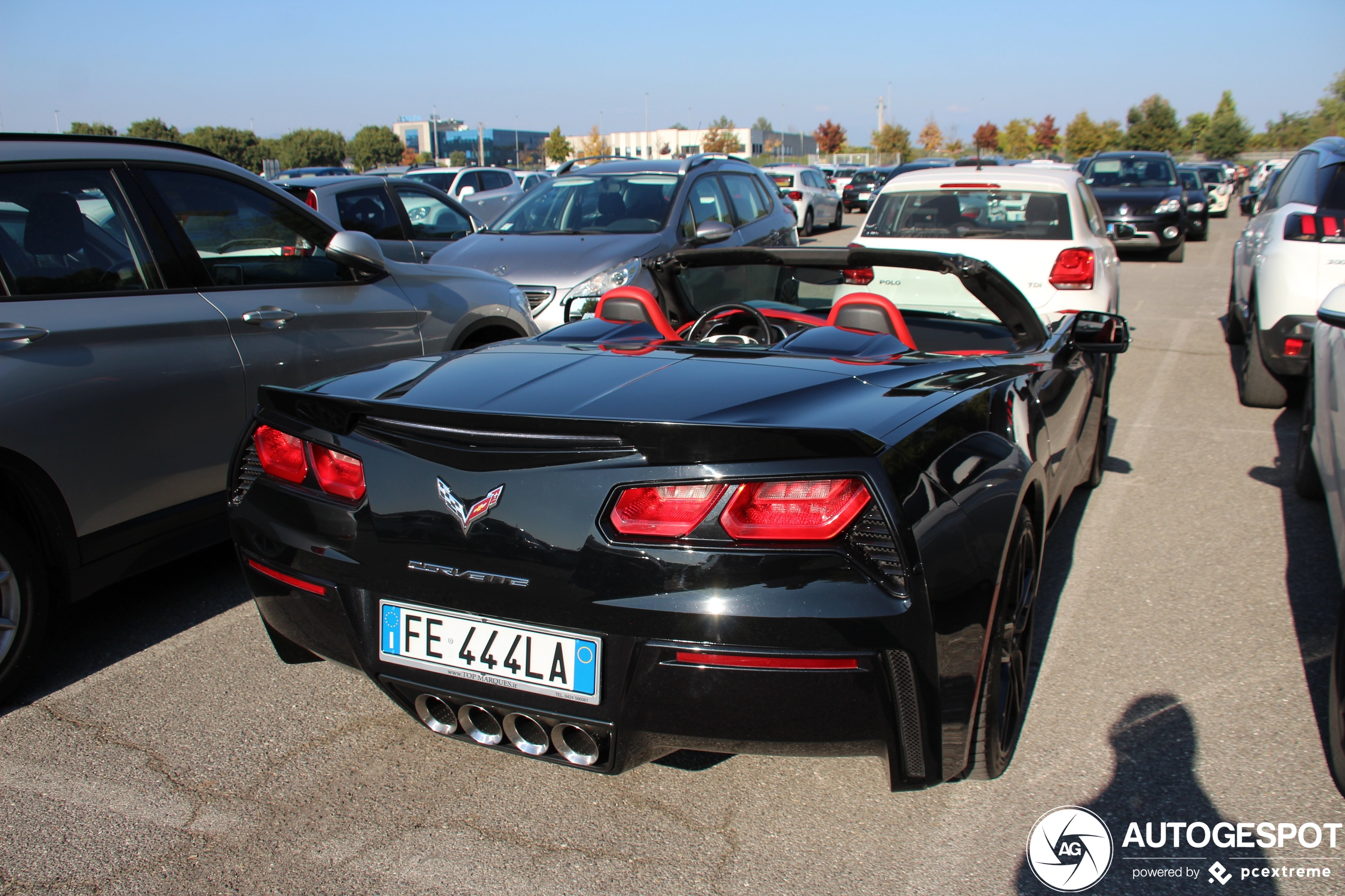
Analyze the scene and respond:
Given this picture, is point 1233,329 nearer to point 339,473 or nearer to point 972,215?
point 972,215

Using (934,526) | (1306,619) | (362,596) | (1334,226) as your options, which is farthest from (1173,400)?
(362,596)

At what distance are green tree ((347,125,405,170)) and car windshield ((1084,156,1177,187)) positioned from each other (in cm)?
7207

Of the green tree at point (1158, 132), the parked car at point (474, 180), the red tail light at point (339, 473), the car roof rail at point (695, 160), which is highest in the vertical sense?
the green tree at point (1158, 132)

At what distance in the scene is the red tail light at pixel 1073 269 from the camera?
6.56 meters

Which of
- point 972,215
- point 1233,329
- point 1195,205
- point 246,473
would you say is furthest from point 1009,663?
point 1195,205

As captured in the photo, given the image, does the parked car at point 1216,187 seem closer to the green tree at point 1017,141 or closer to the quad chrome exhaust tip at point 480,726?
the quad chrome exhaust tip at point 480,726

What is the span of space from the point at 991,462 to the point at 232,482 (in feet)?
6.35

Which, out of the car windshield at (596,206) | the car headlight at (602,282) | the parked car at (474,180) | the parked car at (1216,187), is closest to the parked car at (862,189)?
the parked car at (1216,187)

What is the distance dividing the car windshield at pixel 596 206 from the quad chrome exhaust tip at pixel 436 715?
5.79 m

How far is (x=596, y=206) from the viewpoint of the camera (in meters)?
8.05

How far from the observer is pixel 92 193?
133 inches

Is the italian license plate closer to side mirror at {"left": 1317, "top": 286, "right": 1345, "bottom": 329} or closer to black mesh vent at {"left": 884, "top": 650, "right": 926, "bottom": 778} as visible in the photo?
black mesh vent at {"left": 884, "top": 650, "right": 926, "bottom": 778}

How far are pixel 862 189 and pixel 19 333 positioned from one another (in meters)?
28.6

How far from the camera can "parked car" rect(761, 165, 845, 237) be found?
69.7ft
